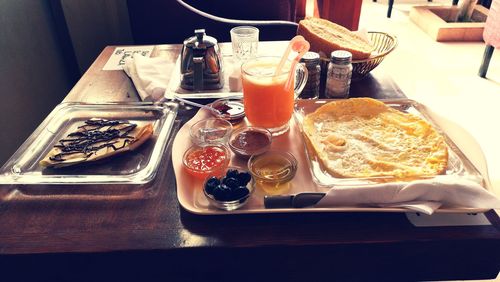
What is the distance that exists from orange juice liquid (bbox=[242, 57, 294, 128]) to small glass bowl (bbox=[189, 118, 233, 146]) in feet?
0.25

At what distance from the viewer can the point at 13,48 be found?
1732mm

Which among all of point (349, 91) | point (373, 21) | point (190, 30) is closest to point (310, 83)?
point (349, 91)

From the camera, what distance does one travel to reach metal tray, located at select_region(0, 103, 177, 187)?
0.86 meters

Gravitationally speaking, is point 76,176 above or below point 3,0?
below

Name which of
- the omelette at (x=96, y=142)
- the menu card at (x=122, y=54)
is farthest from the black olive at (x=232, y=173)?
the menu card at (x=122, y=54)

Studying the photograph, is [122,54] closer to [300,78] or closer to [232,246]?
[300,78]

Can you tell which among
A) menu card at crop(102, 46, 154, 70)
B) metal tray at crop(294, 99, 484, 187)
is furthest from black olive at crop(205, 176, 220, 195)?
menu card at crop(102, 46, 154, 70)

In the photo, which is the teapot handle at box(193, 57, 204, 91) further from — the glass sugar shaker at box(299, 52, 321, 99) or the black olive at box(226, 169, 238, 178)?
the black olive at box(226, 169, 238, 178)

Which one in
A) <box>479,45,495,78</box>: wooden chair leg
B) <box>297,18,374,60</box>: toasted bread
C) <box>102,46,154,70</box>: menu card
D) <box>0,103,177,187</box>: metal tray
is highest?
<box>297,18,374,60</box>: toasted bread

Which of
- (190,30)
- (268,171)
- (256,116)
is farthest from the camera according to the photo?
(190,30)

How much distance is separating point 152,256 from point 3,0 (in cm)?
149

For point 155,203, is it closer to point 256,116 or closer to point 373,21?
point 256,116

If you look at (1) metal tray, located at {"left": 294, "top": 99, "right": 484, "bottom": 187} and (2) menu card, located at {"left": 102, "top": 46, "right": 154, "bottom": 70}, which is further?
(2) menu card, located at {"left": 102, "top": 46, "right": 154, "bottom": 70}

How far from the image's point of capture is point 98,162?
3.00 ft
